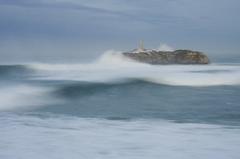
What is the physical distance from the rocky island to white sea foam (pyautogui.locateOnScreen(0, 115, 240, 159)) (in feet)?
87.1

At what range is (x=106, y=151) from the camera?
560 centimetres

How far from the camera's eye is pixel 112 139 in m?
6.29

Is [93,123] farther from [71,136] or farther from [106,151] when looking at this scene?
[106,151]

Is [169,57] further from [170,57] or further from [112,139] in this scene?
[112,139]

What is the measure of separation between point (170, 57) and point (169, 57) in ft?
0.34

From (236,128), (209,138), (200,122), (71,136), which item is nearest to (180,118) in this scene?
(200,122)

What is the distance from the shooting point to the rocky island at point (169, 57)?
33969 mm

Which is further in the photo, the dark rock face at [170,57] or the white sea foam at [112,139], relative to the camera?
the dark rock face at [170,57]

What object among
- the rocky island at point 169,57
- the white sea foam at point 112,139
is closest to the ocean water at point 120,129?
the white sea foam at point 112,139

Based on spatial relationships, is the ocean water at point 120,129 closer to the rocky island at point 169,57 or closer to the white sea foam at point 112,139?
the white sea foam at point 112,139

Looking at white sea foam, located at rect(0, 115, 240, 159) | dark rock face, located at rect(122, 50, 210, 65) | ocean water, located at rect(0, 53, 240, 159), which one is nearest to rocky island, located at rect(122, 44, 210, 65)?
dark rock face, located at rect(122, 50, 210, 65)

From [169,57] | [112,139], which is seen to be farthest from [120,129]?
[169,57]

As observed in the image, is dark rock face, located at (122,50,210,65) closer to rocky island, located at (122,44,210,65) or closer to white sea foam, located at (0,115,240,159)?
rocky island, located at (122,44,210,65)

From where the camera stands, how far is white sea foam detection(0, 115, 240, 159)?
545cm
